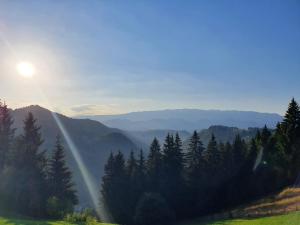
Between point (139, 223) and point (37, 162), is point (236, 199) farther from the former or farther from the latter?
point (37, 162)

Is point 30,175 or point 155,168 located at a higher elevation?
point 155,168

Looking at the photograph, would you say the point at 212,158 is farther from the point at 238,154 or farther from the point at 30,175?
the point at 30,175

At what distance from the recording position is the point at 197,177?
84.9 m

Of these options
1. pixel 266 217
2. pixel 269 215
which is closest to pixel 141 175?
pixel 269 215

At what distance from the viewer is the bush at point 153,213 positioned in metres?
66.2

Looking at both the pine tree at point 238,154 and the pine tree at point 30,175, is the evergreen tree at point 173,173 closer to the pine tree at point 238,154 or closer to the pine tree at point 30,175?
the pine tree at point 238,154

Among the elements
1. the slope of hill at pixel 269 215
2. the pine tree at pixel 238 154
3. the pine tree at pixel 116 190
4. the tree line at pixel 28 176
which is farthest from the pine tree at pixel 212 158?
the tree line at pixel 28 176

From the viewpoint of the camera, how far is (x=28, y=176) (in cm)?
6438

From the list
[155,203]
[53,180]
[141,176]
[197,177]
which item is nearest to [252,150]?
[197,177]

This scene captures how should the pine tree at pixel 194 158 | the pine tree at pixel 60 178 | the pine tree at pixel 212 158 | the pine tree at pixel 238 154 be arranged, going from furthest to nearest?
the pine tree at pixel 238 154
the pine tree at pixel 212 158
the pine tree at pixel 194 158
the pine tree at pixel 60 178

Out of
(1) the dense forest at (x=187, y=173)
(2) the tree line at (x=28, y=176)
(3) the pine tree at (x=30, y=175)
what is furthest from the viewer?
(1) the dense forest at (x=187, y=173)

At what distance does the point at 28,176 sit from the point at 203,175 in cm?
3791

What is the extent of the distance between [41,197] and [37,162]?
6.45 metres

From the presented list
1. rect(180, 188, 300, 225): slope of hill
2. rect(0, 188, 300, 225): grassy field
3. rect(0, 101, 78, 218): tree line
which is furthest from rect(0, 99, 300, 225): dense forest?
rect(0, 188, 300, 225): grassy field
